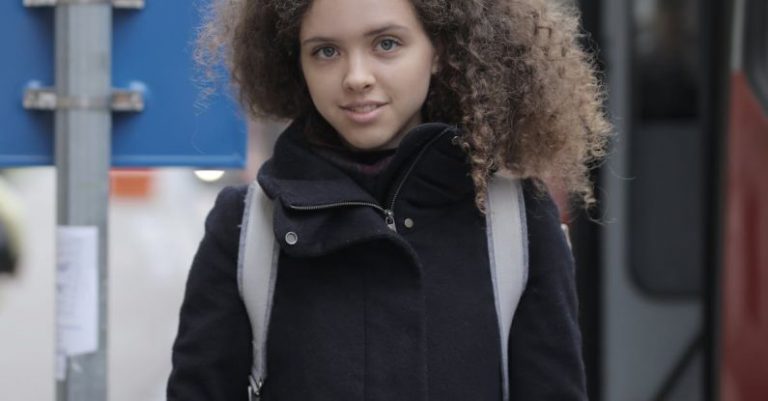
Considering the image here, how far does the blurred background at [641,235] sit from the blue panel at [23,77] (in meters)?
1.54

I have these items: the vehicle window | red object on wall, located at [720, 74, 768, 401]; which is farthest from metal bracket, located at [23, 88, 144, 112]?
the vehicle window

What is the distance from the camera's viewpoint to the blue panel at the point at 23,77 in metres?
2.10

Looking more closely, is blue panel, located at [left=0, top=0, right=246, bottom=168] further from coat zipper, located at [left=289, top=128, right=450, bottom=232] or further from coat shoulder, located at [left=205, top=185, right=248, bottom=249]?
coat zipper, located at [left=289, top=128, right=450, bottom=232]

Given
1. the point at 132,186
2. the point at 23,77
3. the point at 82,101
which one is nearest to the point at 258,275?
the point at 82,101

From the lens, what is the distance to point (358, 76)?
1874mm

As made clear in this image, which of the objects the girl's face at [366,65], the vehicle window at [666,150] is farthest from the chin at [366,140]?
the vehicle window at [666,150]

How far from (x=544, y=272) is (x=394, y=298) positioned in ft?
0.68

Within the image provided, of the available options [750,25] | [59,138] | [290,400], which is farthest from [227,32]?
[750,25]

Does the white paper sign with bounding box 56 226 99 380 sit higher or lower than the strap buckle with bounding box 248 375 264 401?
higher

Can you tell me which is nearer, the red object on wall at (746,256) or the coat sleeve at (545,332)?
the coat sleeve at (545,332)

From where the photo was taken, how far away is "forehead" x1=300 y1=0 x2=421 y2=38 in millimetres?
1888

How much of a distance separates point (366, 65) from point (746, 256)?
2.43 m

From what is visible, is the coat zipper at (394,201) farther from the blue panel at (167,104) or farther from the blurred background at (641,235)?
the blurred background at (641,235)

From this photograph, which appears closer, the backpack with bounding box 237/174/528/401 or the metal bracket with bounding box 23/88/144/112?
the backpack with bounding box 237/174/528/401
